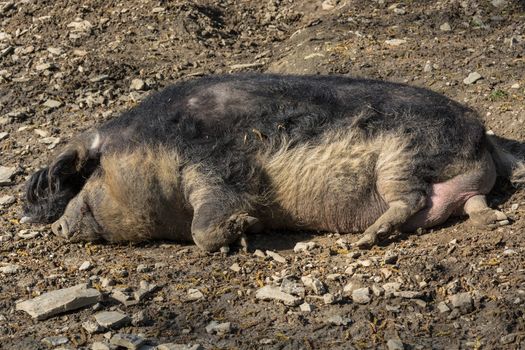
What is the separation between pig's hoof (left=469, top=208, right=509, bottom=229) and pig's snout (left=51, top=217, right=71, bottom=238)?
2.46 metres

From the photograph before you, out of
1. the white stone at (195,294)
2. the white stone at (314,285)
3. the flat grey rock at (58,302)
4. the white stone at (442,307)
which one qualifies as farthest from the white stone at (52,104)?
the white stone at (442,307)

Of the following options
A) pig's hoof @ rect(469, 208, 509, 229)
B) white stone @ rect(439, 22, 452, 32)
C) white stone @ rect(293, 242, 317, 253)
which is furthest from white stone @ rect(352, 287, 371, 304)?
white stone @ rect(439, 22, 452, 32)

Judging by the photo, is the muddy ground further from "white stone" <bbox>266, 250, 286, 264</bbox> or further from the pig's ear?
the pig's ear

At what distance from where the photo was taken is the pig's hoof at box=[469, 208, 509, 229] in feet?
17.1

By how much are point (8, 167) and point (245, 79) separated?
207 centimetres

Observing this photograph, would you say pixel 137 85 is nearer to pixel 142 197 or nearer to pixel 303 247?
pixel 142 197

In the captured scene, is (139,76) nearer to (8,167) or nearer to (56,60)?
(56,60)

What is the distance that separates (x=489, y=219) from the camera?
5.23 meters

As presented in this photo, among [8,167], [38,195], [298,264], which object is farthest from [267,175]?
[8,167]

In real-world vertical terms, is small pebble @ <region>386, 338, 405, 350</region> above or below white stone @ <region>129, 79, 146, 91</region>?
below

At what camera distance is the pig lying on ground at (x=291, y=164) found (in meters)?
5.37

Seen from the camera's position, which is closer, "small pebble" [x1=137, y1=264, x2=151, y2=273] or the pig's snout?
"small pebble" [x1=137, y1=264, x2=151, y2=273]

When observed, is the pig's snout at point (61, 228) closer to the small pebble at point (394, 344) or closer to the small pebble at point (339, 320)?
the small pebble at point (339, 320)

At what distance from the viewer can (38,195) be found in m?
5.84
